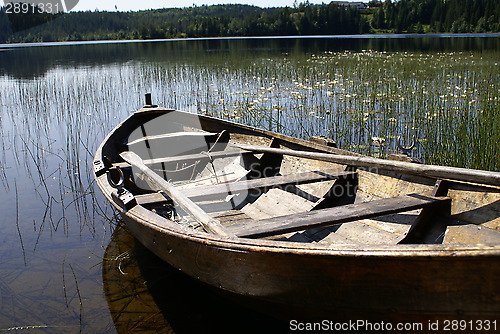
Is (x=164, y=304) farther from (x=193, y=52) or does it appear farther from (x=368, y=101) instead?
(x=193, y=52)

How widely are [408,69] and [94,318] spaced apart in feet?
37.7

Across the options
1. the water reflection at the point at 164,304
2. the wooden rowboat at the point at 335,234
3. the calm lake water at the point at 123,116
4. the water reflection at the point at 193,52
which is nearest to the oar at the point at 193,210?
the wooden rowboat at the point at 335,234

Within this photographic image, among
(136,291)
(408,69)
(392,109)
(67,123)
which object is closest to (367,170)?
(136,291)

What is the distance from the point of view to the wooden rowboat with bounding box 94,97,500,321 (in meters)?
2.17

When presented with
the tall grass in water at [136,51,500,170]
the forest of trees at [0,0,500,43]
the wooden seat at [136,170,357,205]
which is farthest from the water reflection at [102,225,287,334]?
the forest of trees at [0,0,500,43]

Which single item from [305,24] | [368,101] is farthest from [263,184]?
[305,24]

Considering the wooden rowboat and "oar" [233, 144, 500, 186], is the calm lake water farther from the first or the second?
Result: "oar" [233, 144, 500, 186]

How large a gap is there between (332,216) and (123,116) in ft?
27.5

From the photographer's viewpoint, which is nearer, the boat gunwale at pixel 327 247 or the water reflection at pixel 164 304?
the boat gunwale at pixel 327 247

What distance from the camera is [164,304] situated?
375cm

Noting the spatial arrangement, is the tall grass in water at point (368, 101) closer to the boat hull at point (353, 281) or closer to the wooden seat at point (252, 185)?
the wooden seat at point (252, 185)

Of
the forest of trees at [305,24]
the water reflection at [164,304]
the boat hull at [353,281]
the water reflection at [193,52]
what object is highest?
the forest of trees at [305,24]

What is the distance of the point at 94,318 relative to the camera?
3.66m

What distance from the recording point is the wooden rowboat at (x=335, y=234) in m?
2.17
